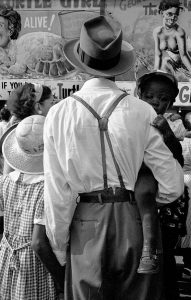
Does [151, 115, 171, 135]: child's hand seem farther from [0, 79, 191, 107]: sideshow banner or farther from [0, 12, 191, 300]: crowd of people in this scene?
[0, 79, 191, 107]: sideshow banner

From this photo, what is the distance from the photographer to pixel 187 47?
9.01 meters

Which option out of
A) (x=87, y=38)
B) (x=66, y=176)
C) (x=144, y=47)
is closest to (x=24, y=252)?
(x=66, y=176)

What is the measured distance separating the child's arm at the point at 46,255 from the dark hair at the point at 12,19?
7.37 meters

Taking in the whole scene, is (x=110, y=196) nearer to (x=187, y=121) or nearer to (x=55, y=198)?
(x=55, y=198)

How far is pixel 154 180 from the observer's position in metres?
2.58

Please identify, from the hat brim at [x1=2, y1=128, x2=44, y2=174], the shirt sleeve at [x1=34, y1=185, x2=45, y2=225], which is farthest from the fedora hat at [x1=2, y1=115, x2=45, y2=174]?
the shirt sleeve at [x1=34, y1=185, x2=45, y2=225]

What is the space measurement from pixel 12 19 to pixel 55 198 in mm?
7552

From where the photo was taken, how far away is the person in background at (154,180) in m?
2.55

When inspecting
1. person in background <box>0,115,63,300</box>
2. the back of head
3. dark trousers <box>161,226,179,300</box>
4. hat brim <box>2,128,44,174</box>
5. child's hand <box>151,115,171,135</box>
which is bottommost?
the back of head

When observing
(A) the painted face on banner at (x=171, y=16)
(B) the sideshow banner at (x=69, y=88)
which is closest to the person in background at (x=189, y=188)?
(B) the sideshow banner at (x=69, y=88)

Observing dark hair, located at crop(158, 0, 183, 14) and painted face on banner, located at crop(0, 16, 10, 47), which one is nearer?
dark hair, located at crop(158, 0, 183, 14)

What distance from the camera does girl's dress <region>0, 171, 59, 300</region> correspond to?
2918 mm

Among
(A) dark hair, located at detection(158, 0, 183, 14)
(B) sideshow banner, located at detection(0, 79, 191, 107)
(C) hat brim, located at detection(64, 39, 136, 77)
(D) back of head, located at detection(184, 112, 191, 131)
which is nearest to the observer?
(C) hat brim, located at detection(64, 39, 136, 77)

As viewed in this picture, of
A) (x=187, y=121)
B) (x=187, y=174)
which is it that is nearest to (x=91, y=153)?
(x=187, y=174)
